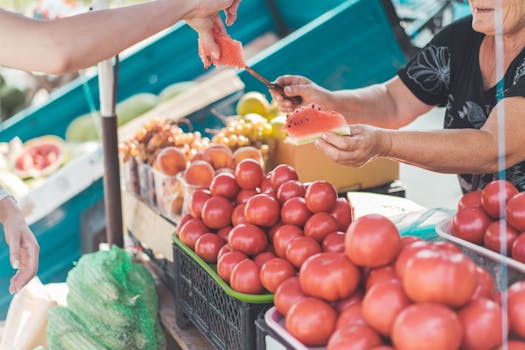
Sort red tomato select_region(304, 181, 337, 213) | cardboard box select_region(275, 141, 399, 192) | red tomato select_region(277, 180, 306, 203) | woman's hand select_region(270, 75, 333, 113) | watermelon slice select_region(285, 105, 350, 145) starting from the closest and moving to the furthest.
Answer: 1. red tomato select_region(304, 181, 337, 213)
2. red tomato select_region(277, 180, 306, 203)
3. watermelon slice select_region(285, 105, 350, 145)
4. woman's hand select_region(270, 75, 333, 113)
5. cardboard box select_region(275, 141, 399, 192)

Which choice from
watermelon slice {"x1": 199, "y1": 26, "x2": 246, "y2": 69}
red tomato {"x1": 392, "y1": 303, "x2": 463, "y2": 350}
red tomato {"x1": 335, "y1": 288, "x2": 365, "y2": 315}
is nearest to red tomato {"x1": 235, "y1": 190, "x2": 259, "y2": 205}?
watermelon slice {"x1": 199, "y1": 26, "x2": 246, "y2": 69}

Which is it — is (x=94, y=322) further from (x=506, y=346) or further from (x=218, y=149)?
(x=506, y=346)

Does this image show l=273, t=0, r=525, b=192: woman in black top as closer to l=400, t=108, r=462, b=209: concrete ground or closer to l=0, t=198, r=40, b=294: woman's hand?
l=0, t=198, r=40, b=294: woman's hand

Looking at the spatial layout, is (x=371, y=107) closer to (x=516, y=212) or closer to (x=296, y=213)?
(x=296, y=213)

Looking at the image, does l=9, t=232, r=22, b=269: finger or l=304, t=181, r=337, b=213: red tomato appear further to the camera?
l=9, t=232, r=22, b=269: finger

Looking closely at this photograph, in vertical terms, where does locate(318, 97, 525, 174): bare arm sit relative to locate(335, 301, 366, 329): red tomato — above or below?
above

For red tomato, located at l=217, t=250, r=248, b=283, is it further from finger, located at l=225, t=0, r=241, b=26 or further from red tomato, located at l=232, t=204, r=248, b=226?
finger, located at l=225, t=0, r=241, b=26

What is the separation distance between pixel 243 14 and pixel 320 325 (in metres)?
4.40

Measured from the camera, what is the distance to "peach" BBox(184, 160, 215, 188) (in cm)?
244

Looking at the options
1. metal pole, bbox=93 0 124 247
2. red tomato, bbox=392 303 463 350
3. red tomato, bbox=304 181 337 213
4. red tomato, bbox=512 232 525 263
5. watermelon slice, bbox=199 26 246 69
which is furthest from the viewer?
metal pole, bbox=93 0 124 247

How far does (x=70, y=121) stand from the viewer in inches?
180

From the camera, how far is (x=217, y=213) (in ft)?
6.14

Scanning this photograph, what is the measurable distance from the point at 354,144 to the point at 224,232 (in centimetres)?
50

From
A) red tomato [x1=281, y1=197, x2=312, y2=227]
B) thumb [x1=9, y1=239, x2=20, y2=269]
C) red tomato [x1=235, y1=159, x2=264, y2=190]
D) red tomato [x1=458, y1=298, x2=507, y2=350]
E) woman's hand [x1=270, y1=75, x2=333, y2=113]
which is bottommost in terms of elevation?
red tomato [x1=458, y1=298, x2=507, y2=350]
